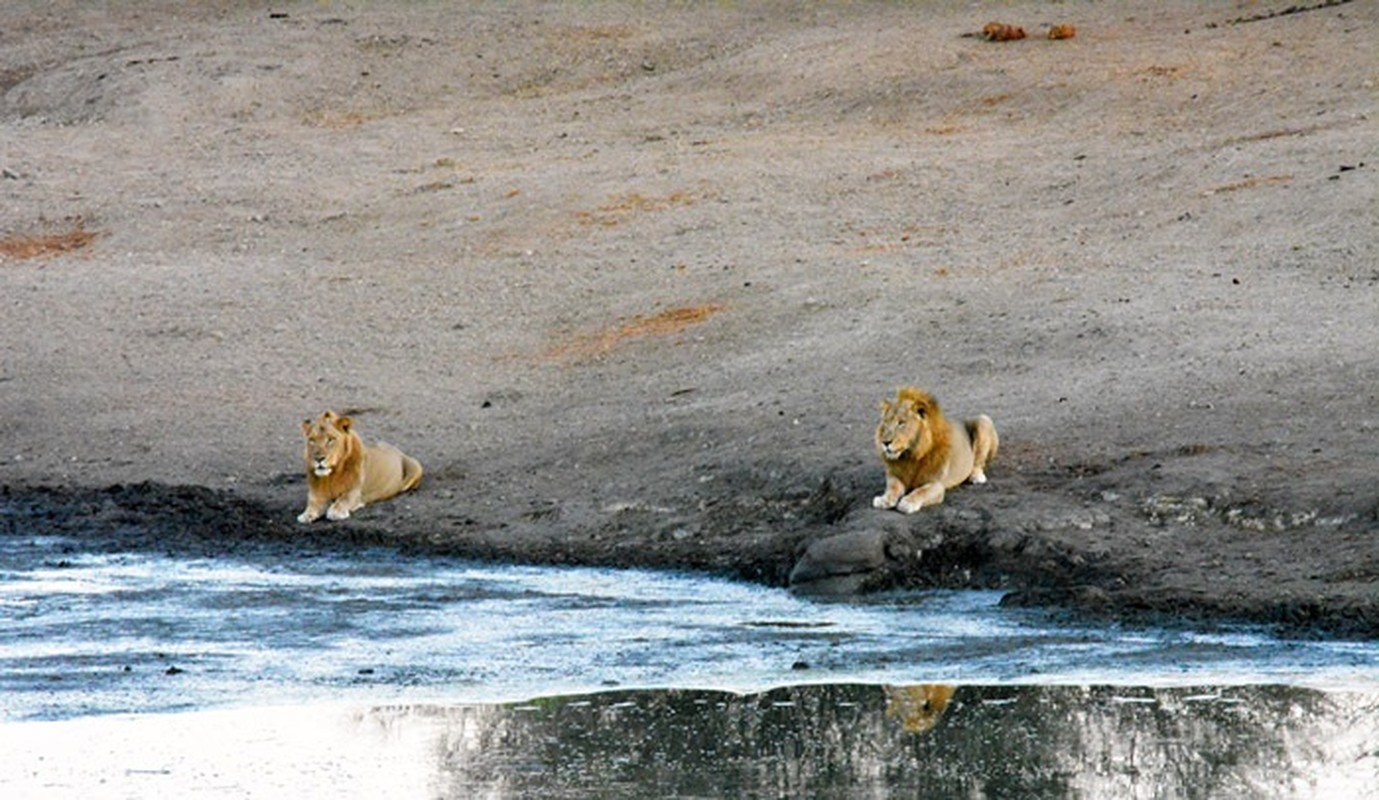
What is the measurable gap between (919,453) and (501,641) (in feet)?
10.3

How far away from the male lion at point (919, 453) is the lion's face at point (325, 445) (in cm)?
325

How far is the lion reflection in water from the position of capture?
9.95m

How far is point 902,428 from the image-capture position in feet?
47.1

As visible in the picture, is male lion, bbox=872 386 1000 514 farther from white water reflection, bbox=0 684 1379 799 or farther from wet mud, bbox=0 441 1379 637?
white water reflection, bbox=0 684 1379 799

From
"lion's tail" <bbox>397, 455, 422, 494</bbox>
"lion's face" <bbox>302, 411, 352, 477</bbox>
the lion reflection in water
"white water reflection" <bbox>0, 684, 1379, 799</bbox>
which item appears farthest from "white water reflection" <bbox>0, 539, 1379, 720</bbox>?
"lion's tail" <bbox>397, 455, 422, 494</bbox>

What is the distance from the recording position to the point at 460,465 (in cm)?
1692

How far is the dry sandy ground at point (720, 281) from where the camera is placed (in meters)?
14.6

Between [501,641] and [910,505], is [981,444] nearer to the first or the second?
[910,505]

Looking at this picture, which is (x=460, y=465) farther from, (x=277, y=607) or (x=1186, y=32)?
(x=1186, y=32)

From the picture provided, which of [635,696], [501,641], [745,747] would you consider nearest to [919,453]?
[501,641]

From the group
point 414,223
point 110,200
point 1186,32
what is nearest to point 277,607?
point 414,223

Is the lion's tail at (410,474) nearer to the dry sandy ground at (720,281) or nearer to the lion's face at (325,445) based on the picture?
the dry sandy ground at (720,281)

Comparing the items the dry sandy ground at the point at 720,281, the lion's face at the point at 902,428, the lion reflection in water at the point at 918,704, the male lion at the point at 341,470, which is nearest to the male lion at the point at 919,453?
the lion's face at the point at 902,428

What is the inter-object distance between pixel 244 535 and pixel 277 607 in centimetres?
247
